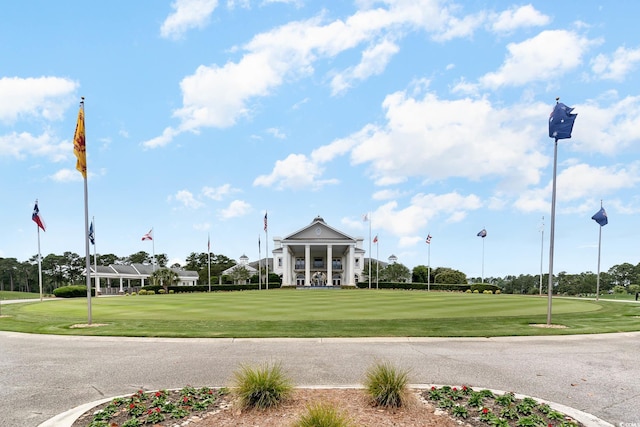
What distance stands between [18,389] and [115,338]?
627 centimetres

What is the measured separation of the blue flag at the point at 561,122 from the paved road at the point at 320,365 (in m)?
8.09

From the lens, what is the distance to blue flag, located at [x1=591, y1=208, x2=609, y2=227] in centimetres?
3306

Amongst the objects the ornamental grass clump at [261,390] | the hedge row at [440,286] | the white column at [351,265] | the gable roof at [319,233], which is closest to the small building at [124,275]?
the gable roof at [319,233]

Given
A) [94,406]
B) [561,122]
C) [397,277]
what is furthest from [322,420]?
[397,277]

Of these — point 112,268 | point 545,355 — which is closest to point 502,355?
point 545,355

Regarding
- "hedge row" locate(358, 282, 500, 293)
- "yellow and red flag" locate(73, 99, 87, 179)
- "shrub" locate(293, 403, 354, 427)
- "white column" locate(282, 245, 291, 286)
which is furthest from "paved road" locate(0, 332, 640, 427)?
"white column" locate(282, 245, 291, 286)

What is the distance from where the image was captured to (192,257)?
117 m

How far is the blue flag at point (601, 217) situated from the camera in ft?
108

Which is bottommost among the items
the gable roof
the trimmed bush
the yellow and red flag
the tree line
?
the tree line

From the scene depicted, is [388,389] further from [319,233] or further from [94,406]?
[319,233]

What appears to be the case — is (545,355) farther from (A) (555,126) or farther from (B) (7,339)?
(B) (7,339)

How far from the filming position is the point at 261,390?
580 centimetres

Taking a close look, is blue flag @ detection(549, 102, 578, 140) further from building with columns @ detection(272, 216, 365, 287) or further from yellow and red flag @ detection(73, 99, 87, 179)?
→ building with columns @ detection(272, 216, 365, 287)

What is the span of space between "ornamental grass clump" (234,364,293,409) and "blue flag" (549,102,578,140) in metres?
16.0
